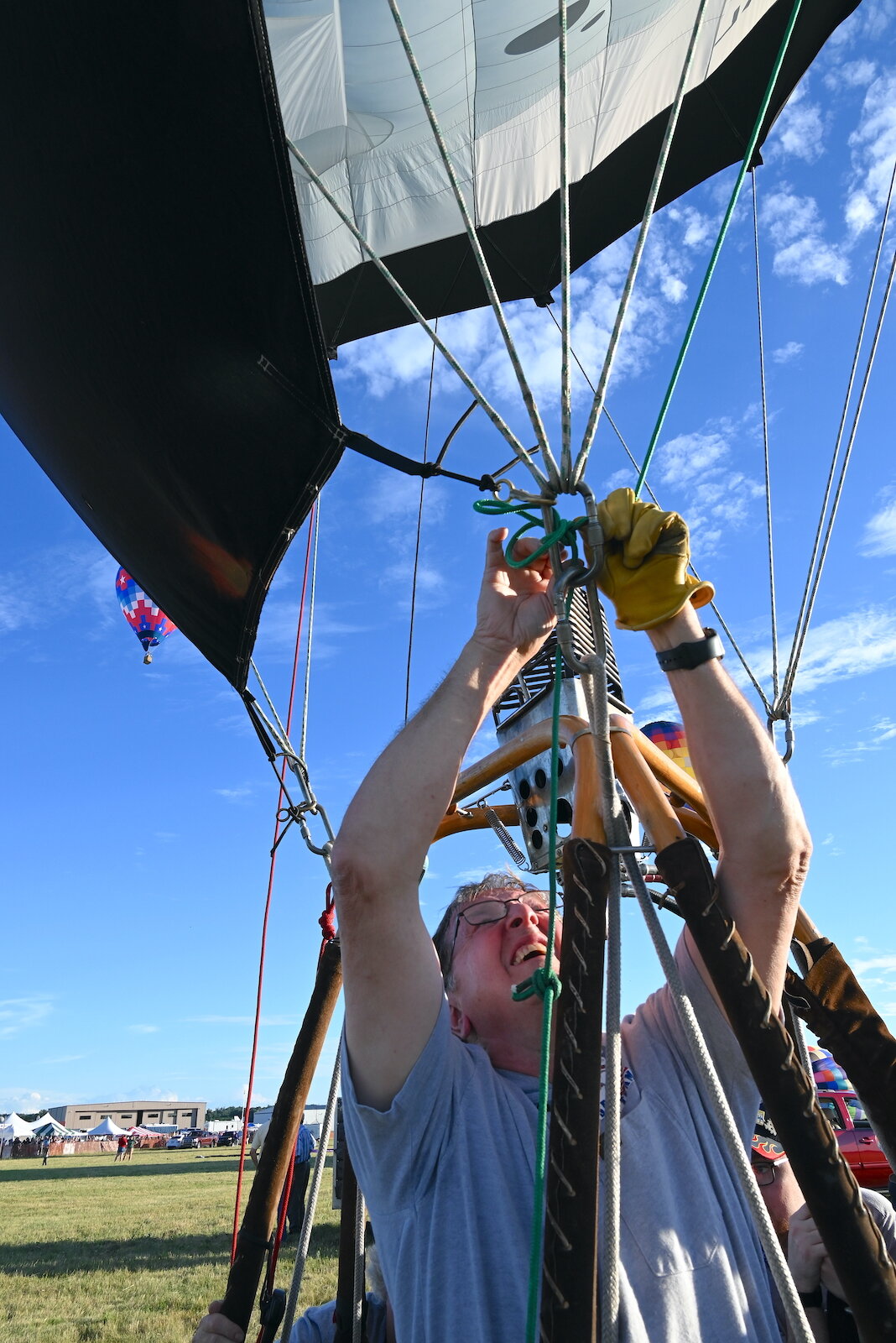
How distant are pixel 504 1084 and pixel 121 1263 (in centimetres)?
787

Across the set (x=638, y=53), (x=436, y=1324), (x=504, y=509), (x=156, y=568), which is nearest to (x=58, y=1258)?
(x=156, y=568)

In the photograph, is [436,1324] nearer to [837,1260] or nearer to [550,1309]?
[550,1309]

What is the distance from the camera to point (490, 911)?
1.82 metres

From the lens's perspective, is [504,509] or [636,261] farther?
[636,261]

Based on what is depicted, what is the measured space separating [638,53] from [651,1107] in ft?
16.8

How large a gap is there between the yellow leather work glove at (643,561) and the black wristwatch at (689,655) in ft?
0.17

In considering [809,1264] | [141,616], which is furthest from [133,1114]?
[809,1264]

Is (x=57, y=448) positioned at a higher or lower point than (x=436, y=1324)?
higher

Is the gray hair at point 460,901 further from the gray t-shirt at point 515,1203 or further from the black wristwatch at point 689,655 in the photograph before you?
the black wristwatch at point 689,655

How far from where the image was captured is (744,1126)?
151 centimetres

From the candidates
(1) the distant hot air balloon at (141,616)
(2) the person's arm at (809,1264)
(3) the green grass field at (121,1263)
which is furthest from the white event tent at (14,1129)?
(2) the person's arm at (809,1264)

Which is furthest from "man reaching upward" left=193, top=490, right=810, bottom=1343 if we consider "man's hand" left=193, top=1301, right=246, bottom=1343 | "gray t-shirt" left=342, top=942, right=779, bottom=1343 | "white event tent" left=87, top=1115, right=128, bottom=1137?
"white event tent" left=87, top=1115, right=128, bottom=1137

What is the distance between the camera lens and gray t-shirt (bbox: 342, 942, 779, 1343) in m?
1.26

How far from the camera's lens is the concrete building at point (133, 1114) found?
65000mm
